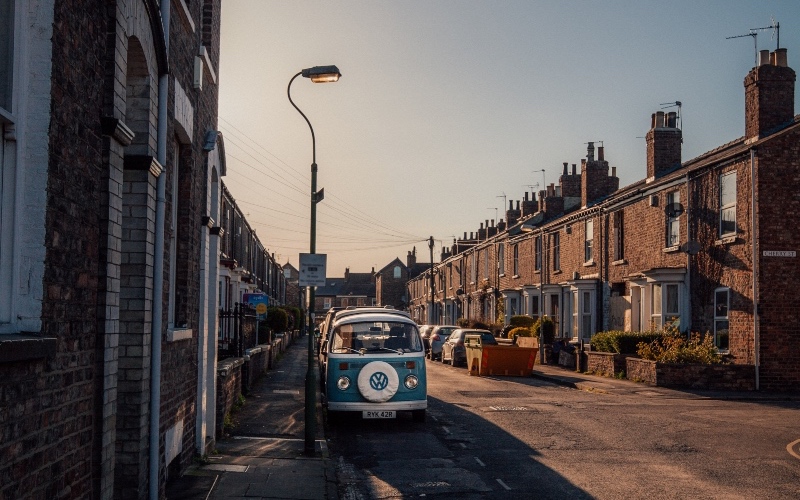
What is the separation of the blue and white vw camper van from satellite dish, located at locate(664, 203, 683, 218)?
13444mm

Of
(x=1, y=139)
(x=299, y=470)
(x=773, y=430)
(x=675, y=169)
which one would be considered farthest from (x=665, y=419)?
(x=675, y=169)

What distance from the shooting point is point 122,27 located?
593 cm

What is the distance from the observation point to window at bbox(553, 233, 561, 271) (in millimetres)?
38781

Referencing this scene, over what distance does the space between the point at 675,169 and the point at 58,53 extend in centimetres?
2864

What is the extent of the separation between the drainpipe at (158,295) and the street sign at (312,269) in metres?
5.22

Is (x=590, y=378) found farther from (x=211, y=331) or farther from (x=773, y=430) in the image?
(x=211, y=331)

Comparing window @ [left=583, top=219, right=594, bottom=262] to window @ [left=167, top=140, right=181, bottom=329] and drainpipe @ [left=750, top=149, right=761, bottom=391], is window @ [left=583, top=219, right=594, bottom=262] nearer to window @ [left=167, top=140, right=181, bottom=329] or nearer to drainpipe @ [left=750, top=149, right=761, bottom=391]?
drainpipe @ [left=750, top=149, right=761, bottom=391]

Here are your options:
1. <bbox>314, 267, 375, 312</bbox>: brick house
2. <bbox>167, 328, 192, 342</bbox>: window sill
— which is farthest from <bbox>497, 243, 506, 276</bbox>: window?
<bbox>314, 267, 375, 312</bbox>: brick house

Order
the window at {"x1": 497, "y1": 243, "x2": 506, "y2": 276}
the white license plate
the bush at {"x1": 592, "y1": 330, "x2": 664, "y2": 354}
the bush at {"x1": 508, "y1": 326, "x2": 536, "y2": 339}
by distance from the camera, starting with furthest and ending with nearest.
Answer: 1. the window at {"x1": 497, "y1": 243, "x2": 506, "y2": 276}
2. the bush at {"x1": 508, "y1": 326, "x2": 536, "y2": 339}
3. the bush at {"x1": 592, "y1": 330, "x2": 664, "y2": 354}
4. the white license plate

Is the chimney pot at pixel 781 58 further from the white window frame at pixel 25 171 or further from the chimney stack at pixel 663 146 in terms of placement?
the white window frame at pixel 25 171

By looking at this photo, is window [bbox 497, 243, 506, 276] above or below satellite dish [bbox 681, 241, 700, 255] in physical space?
above

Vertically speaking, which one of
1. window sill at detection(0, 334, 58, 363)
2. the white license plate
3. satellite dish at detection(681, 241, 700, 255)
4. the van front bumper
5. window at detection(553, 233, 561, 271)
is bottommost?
the white license plate

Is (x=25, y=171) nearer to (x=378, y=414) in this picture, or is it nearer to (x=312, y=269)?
(x=312, y=269)

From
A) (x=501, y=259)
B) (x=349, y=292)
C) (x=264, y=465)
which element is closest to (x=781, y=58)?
(x=264, y=465)
